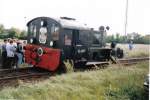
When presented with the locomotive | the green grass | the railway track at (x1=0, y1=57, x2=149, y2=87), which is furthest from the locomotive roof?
the green grass

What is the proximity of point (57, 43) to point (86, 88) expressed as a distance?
554 cm

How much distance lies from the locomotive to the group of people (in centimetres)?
35

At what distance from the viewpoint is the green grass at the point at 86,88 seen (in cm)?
923

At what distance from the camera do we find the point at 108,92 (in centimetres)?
1078

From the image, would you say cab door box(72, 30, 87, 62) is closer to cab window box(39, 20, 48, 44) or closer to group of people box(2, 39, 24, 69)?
cab window box(39, 20, 48, 44)

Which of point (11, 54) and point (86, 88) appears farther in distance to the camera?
point (11, 54)

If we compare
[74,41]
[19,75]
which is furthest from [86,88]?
[74,41]

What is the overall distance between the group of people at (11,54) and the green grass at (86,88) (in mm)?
4717

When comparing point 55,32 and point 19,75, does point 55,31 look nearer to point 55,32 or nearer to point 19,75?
point 55,32

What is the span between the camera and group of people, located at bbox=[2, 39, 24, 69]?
53.0ft

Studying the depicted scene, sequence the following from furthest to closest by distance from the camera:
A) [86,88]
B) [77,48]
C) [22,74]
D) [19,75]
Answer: [77,48] < [22,74] < [19,75] < [86,88]

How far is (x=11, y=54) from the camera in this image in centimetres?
1631

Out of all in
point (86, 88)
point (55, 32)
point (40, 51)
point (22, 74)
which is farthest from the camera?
point (40, 51)

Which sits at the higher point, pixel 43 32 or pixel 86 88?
pixel 43 32
